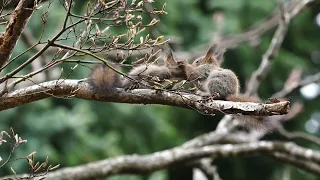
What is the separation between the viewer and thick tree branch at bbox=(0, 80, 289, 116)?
7.87ft

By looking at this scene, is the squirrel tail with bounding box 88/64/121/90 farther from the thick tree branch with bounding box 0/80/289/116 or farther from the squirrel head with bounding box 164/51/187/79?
the squirrel head with bounding box 164/51/187/79

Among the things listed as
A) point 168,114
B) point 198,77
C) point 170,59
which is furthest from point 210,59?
point 168,114

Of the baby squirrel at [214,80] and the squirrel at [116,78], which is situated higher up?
the baby squirrel at [214,80]

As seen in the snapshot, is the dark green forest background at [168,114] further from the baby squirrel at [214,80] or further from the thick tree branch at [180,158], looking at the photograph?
the baby squirrel at [214,80]

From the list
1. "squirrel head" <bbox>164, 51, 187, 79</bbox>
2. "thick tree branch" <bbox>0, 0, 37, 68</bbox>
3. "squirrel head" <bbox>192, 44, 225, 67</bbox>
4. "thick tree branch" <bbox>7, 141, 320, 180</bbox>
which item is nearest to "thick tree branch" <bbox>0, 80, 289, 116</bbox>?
"thick tree branch" <bbox>0, 0, 37, 68</bbox>

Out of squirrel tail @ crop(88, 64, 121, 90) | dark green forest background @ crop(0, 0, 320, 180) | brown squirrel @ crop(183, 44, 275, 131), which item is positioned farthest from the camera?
dark green forest background @ crop(0, 0, 320, 180)

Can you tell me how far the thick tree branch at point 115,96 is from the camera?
94.4 inches

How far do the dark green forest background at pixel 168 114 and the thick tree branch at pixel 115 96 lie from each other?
105 inches

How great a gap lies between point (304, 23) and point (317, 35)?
63 centimetres

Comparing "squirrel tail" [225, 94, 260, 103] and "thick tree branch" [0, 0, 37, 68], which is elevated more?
"squirrel tail" [225, 94, 260, 103]

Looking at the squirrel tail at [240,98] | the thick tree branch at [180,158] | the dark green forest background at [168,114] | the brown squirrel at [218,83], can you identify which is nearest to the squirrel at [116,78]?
the brown squirrel at [218,83]

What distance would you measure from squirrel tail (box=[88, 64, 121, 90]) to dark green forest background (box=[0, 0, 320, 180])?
2.54m

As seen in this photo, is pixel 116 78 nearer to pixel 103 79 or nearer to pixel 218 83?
pixel 103 79

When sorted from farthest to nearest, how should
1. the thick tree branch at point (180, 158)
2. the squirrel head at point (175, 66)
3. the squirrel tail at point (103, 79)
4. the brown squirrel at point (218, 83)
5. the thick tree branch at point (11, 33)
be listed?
the thick tree branch at point (180, 158) → the squirrel head at point (175, 66) → the brown squirrel at point (218, 83) → the squirrel tail at point (103, 79) → the thick tree branch at point (11, 33)
